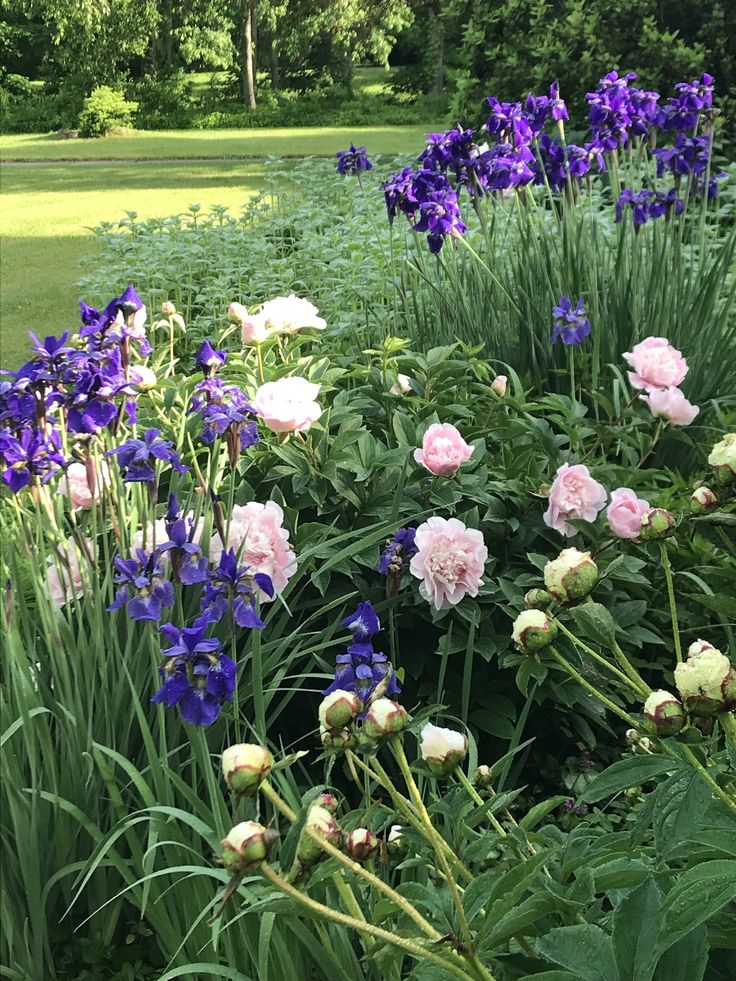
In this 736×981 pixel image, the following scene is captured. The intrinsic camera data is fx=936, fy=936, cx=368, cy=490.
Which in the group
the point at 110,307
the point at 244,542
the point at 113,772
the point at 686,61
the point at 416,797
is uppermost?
the point at 686,61

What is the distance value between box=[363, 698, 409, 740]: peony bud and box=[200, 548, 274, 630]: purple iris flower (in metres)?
0.39

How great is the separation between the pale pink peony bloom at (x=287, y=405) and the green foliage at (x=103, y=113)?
20378 millimetres

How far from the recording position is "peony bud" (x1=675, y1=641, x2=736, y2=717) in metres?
0.68

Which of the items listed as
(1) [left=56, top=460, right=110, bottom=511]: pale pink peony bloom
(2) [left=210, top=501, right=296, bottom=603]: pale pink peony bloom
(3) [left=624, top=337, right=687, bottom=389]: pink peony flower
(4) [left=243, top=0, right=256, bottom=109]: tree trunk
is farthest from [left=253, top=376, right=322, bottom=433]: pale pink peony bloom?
(4) [left=243, top=0, right=256, bottom=109]: tree trunk

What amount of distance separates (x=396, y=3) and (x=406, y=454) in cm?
2568

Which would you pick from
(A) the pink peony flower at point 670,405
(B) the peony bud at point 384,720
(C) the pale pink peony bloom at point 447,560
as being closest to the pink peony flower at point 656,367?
(A) the pink peony flower at point 670,405

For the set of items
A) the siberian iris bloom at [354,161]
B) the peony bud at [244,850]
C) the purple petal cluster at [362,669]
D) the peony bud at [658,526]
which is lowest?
the purple petal cluster at [362,669]

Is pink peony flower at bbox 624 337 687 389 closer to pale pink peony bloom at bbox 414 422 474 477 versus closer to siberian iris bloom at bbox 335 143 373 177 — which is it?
pale pink peony bloom at bbox 414 422 474 477

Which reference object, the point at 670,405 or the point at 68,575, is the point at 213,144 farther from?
the point at 68,575

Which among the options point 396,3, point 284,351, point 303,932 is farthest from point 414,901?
point 396,3

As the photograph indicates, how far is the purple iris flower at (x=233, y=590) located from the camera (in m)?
1.14

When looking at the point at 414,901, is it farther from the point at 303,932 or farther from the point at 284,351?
the point at 284,351

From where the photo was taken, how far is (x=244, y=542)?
162 cm

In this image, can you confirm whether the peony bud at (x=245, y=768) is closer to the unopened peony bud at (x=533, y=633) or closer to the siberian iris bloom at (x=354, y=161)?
the unopened peony bud at (x=533, y=633)
